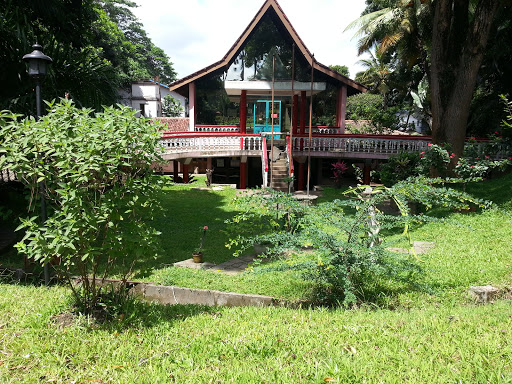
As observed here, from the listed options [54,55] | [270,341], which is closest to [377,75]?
[54,55]

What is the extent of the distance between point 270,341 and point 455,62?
37.8 feet

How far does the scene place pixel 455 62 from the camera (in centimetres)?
1129

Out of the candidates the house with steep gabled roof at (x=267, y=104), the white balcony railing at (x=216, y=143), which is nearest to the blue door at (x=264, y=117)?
the house with steep gabled roof at (x=267, y=104)

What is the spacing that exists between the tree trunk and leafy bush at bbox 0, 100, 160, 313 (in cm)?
1089

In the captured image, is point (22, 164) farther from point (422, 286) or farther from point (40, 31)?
point (40, 31)

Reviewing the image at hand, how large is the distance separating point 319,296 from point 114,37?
97.8 feet

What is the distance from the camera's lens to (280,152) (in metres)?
17.2

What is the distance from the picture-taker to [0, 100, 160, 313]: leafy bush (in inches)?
138

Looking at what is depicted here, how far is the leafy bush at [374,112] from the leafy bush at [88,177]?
74.0 ft

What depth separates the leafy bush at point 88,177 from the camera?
3510 millimetres

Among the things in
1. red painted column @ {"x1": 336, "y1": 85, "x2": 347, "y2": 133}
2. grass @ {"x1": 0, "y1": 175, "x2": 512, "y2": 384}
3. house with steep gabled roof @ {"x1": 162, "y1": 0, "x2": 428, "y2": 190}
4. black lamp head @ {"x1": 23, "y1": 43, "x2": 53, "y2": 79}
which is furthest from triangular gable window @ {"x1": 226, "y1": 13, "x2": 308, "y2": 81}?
grass @ {"x1": 0, "y1": 175, "x2": 512, "y2": 384}

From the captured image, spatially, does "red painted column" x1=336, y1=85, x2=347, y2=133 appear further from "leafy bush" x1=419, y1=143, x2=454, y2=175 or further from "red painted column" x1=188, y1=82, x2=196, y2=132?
"leafy bush" x1=419, y1=143, x2=454, y2=175

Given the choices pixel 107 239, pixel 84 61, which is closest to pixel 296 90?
pixel 84 61

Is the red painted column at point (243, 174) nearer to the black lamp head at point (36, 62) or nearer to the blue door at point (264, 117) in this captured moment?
the blue door at point (264, 117)
